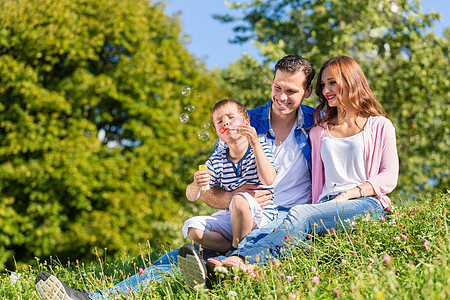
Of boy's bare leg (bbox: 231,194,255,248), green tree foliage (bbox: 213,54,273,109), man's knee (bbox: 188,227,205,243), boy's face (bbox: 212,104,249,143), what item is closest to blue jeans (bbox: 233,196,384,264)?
boy's bare leg (bbox: 231,194,255,248)

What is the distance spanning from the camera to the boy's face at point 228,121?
3.23 meters

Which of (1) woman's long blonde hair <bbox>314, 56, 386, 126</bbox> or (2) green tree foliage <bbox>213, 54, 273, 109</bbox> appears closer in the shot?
(1) woman's long blonde hair <bbox>314, 56, 386, 126</bbox>

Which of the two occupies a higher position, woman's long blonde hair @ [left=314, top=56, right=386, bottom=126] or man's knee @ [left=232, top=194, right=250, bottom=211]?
woman's long blonde hair @ [left=314, top=56, right=386, bottom=126]

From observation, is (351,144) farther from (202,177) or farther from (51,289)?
(51,289)

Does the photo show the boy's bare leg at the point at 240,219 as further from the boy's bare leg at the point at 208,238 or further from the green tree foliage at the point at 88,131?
the green tree foliage at the point at 88,131

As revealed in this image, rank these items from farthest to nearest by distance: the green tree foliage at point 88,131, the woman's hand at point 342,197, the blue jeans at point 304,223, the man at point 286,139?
the green tree foliage at point 88,131 < the man at point 286,139 < the woman's hand at point 342,197 < the blue jeans at point 304,223

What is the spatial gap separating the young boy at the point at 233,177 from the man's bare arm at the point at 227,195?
0.13 feet

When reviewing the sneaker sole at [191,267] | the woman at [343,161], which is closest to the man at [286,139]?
the woman at [343,161]

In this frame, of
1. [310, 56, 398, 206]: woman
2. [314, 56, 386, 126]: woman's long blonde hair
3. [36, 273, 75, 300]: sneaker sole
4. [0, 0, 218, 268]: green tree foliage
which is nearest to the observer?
[36, 273, 75, 300]: sneaker sole

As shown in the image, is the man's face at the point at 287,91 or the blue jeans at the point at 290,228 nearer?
the blue jeans at the point at 290,228

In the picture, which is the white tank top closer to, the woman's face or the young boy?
the woman's face

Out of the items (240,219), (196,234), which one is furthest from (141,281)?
(240,219)

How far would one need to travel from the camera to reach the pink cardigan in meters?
3.23

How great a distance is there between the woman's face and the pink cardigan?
262 mm
